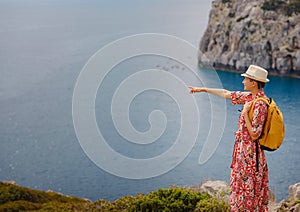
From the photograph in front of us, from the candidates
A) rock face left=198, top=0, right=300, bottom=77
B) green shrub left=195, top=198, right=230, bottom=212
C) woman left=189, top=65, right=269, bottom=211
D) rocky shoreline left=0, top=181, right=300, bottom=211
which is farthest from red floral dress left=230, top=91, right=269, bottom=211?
rock face left=198, top=0, right=300, bottom=77

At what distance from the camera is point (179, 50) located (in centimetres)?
1314

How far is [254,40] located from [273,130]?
193 feet

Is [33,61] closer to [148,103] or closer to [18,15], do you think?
[148,103]

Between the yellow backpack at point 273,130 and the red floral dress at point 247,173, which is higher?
the yellow backpack at point 273,130

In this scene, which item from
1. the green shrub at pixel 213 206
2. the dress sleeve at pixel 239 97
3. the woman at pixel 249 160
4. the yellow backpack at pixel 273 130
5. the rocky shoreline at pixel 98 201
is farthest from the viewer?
the rocky shoreline at pixel 98 201

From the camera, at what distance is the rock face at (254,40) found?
59.2m

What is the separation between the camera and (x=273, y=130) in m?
5.25

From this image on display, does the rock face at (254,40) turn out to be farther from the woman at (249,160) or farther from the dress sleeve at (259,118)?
the dress sleeve at (259,118)

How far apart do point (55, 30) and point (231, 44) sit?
4802 cm

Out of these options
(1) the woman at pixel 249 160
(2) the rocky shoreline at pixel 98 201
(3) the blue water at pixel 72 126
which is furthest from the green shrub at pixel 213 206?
(3) the blue water at pixel 72 126

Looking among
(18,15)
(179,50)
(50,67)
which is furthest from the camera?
(18,15)

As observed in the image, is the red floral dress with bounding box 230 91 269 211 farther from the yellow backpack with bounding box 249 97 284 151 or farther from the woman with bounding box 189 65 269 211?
the yellow backpack with bounding box 249 97 284 151

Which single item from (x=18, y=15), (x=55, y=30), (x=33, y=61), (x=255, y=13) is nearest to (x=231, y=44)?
(x=255, y=13)

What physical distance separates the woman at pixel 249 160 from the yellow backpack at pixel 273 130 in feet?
0.26
